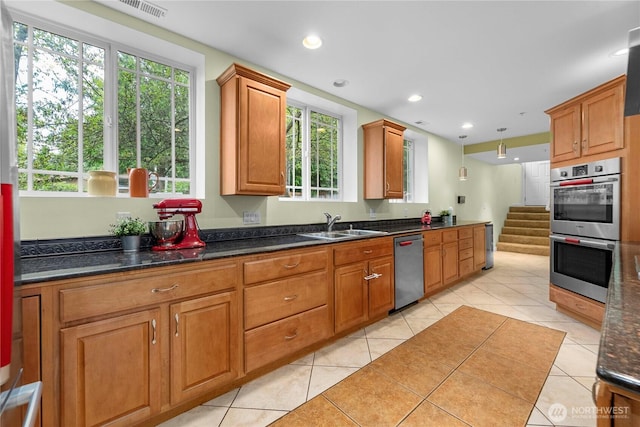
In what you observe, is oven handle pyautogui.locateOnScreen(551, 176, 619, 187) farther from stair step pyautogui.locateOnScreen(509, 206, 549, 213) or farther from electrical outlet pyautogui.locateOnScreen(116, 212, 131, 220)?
stair step pyautogui.locateOnScreen(509, 206, 549, 213)

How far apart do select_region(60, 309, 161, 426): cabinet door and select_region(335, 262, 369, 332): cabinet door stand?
1327mm

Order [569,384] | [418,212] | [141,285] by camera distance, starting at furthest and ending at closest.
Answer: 1. [418,212]
2. [569,384]
3. [141,285]

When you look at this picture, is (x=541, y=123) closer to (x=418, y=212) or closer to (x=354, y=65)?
(x=418, y=212)

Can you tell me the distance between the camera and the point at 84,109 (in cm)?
187

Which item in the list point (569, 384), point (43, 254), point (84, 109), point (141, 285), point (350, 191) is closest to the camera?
point (141, 285)

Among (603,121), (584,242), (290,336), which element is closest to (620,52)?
(603,121)

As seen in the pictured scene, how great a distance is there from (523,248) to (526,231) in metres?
0.84

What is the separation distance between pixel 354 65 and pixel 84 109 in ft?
7.19

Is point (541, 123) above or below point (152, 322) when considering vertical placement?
above

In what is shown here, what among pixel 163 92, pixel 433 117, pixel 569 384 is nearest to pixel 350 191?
pixel 433 117

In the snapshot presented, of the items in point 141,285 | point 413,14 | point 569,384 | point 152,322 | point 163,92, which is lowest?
point 569,384

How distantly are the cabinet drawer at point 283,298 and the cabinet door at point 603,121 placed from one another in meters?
2.76

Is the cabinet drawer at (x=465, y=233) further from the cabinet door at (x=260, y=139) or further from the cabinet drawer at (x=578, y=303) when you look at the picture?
the cabinet door at (x=260, y=139)

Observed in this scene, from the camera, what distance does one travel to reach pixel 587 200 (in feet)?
8.33
